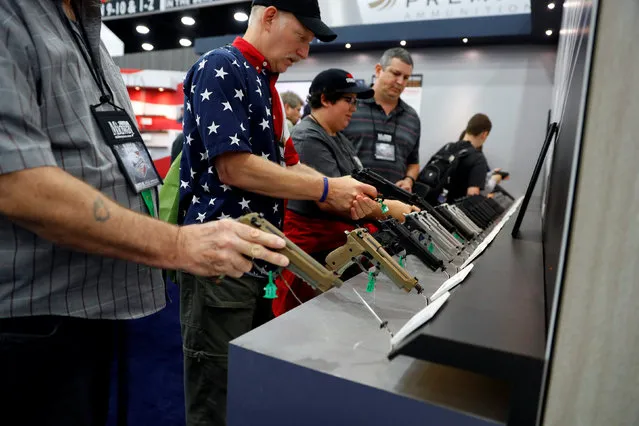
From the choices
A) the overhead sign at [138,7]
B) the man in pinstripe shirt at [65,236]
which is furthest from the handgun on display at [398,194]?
the overhead sign at [138,7]

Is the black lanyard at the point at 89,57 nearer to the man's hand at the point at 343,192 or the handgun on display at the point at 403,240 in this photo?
the man's hand at the point at 343,192

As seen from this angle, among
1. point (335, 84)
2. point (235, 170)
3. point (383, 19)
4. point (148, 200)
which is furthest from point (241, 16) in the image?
point (148, 200)

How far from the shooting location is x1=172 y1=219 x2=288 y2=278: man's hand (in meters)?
0.88

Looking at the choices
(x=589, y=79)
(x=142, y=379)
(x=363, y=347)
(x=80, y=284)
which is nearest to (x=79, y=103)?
(x=80, y=284)

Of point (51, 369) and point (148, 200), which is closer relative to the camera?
point (51, 369)

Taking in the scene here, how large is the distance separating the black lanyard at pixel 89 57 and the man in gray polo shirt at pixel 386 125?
6.84 ft

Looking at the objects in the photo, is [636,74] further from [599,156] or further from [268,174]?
[268,174]

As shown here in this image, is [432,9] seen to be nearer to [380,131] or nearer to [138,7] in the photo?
[380,131]

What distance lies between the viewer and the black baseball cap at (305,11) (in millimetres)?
1545

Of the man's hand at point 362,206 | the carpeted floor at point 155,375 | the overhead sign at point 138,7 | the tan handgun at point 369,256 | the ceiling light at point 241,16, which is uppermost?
the overhead sign at point 138,7

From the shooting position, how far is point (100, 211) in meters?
0.80

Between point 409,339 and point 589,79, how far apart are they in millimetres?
493

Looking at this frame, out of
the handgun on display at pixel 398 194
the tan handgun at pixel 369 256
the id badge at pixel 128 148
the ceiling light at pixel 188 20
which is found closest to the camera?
the id badge at pixel 128 148

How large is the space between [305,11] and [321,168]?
0.79 meters
